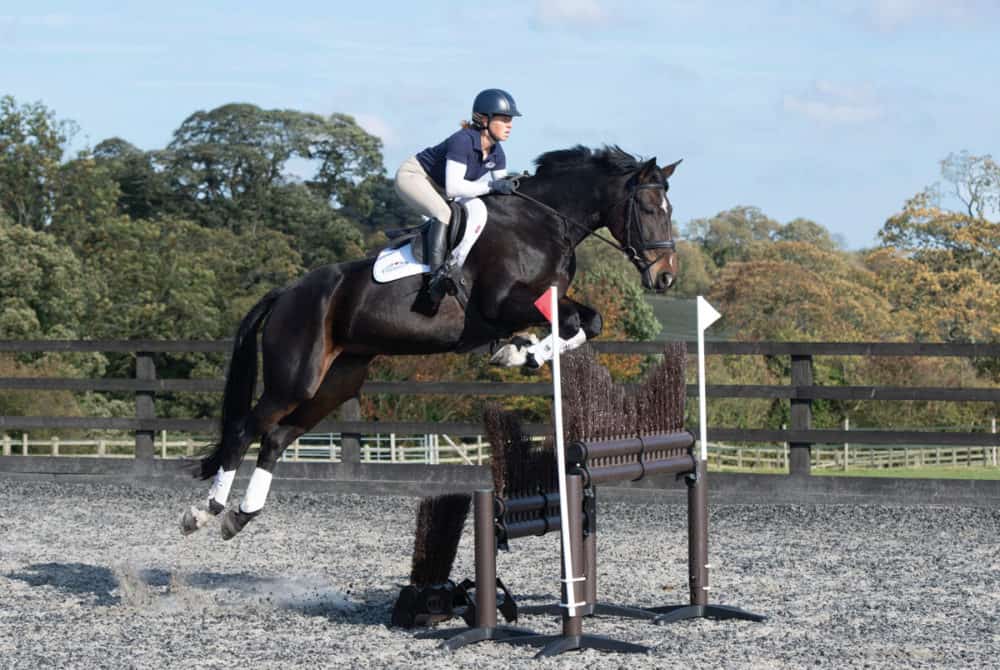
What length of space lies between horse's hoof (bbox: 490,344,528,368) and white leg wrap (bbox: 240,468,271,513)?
3.92ft

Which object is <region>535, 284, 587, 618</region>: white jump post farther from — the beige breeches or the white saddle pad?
the beige breeches

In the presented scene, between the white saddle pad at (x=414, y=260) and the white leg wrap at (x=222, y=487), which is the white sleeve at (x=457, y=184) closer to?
the white saddle pad at (x=414, y=260)

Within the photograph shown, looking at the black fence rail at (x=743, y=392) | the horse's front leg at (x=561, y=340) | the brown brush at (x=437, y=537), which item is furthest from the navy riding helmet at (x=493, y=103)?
the black fence rail at (x=743, y=392)

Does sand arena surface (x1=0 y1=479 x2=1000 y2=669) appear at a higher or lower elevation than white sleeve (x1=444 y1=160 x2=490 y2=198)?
lower

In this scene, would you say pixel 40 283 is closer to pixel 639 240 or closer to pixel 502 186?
pixel 502 186

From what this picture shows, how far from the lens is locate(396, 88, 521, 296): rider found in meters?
5.82

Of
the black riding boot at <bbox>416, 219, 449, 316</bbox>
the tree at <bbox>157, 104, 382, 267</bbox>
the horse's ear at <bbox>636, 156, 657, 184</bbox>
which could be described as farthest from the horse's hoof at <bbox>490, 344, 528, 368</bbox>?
the tree at <bbox>157, 104, 382, 267</bbox>

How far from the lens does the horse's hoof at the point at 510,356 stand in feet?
19.3

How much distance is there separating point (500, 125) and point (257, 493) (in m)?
2.02

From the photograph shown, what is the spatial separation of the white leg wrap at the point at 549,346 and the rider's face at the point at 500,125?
96 centimetres

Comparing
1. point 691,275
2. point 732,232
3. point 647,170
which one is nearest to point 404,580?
point 647,170

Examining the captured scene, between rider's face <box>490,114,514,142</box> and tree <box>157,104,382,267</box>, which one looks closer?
rider's face <box>490,114,514,142</box>

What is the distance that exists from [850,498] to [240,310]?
25.8 m

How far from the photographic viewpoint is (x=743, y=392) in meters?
10.3
